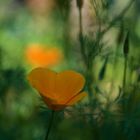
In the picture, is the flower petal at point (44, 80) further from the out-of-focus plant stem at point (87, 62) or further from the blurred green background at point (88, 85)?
the out-of-focus plant stem at point (87, 62)

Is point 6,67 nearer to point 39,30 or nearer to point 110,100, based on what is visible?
point 110,100

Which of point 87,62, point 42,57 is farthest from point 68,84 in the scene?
point 42,57

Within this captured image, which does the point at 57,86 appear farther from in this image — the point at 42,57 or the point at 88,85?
the point at 42,57

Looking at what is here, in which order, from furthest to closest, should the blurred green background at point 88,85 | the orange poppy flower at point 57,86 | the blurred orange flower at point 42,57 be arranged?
the blurred orange flower at point 42,57, the blurred green background at point 88,85, the orange poppy flower at point 57,86

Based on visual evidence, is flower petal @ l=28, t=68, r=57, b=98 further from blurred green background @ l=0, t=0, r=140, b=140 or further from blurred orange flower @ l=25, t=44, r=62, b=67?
blurred orange flower @ l=25, t=44, r=62, b=67

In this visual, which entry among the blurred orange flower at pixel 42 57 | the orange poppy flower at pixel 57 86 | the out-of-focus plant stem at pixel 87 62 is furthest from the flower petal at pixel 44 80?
the blurred orange flower at pixel 42 57

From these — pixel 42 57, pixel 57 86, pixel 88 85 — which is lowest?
pixel 42 57

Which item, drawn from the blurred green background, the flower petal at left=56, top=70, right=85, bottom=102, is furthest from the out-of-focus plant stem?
the flower petal at left=56, top=70, right=85, bottom=102
